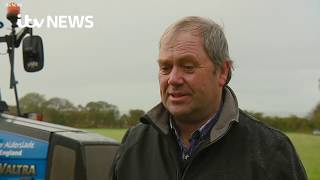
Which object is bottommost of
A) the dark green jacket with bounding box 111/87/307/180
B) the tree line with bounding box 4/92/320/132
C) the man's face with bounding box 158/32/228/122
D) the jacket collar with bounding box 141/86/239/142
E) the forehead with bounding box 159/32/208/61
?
the tree line with bounding box 4/92/320/132

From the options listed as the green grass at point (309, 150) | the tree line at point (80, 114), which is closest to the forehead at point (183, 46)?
the tree line at point (80, 114)

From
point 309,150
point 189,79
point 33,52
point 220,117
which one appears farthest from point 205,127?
point 309,150

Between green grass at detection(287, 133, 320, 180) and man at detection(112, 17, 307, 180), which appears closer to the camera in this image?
man at detection(112, 17, 307, 180)

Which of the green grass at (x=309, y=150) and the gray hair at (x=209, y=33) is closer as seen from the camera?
the gray hair at (x=209, y=33)

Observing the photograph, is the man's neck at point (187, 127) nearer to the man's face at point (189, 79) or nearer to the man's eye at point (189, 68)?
the man's face at point (189, 79)

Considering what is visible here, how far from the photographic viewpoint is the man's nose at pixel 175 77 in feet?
6.61

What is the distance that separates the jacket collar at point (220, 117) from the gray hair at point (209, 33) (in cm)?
14

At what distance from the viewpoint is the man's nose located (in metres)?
2.02

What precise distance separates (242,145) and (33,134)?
2009 millimetres

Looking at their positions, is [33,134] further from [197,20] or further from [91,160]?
[197,20]

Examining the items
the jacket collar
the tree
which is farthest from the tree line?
the jacket collar

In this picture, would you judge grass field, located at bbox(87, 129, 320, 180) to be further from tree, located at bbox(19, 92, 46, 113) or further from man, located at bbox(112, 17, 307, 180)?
man, located at bbox(112, 17, 307, 180)

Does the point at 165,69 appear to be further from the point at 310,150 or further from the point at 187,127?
the point at 310,150

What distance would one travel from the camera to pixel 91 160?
11.6ft
